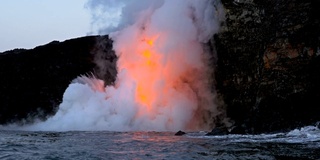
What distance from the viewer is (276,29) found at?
154 feet

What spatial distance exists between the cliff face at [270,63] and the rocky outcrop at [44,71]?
24701 millimetres

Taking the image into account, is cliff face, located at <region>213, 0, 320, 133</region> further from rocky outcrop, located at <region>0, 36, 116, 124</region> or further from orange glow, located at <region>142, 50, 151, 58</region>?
rocky outcrop, located at <region>0, 36, 116, 124</region>

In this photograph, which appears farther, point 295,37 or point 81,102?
point 81,102

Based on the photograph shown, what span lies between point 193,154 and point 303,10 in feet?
91.1

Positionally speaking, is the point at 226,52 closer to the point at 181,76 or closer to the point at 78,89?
the point at 181,76

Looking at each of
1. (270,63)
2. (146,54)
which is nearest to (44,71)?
(146,54)

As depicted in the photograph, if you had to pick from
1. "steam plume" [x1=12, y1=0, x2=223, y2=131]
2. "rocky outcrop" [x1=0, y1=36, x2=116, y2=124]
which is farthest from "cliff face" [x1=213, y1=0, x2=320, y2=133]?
"rocky outcrop" [x1=0, y1=36, x2=116, y2=124]

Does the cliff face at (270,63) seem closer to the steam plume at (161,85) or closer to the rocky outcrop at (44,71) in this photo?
the steam plume at (161,85)

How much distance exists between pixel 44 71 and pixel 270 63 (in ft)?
142

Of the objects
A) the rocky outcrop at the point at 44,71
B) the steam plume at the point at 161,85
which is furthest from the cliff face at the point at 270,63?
the rocky outcrop at the point at 44,71

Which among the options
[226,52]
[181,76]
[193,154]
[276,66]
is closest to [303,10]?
[276,66]

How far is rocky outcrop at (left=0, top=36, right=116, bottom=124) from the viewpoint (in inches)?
2899

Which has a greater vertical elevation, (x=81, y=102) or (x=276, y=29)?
(x=276, y=29)

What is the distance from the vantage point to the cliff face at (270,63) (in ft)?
127
